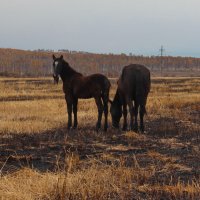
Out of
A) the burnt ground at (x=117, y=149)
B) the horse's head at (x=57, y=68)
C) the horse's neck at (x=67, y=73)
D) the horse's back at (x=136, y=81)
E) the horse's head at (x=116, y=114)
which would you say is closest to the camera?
the burnt ground at (x=117, y=149)

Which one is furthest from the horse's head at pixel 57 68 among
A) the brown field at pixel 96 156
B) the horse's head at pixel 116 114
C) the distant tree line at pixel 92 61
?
the distant tree line at pixel 92 61

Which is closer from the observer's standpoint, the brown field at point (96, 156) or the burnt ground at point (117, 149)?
the brown field at point (96, 156)

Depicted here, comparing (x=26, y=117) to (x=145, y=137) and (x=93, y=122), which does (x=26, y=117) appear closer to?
(x=93, y=122)

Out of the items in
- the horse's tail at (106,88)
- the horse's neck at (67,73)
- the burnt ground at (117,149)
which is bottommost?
the burnt ground at (117,149)

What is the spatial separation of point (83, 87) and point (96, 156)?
4.96m

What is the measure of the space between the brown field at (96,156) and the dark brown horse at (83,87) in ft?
2.54

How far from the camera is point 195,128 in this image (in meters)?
13.2

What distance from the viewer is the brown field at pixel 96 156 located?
19.3 ft

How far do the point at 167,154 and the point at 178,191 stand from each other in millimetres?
3424

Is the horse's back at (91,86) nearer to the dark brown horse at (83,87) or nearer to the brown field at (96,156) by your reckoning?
the dark brown horse at (83,87)

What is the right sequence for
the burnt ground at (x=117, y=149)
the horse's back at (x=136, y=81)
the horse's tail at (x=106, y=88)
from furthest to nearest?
1. the horse's tail at (x=106, y=88)
2. the horse's back at (x=136, y=81)
3. the burnt ground at (x=117, y=149)

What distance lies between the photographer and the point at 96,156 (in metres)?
9.19

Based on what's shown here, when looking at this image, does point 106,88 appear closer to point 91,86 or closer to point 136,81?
point 91,86

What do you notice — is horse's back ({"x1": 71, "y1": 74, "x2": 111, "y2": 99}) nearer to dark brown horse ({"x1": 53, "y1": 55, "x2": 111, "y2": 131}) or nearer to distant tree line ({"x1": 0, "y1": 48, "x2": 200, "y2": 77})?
dark brown horse ({"x1": 53, "y1": 55, "x2": 111, "y2": 131})
